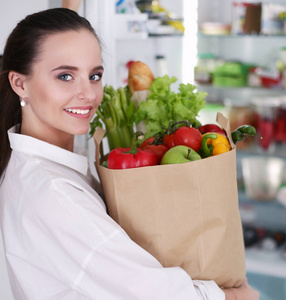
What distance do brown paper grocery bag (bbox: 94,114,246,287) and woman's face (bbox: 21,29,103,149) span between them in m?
0.14

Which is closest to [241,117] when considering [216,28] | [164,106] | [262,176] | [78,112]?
[262,176]

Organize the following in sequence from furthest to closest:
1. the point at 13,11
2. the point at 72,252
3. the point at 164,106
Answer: the point at 13,11 → the point at 164,106 → the point at 72,252

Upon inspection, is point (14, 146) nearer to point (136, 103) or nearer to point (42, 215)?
point (42, 215)

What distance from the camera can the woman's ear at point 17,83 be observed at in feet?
3.66

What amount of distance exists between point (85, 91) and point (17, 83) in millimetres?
181

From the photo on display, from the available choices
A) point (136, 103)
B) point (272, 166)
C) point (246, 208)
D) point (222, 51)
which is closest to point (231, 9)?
point (222, 51)

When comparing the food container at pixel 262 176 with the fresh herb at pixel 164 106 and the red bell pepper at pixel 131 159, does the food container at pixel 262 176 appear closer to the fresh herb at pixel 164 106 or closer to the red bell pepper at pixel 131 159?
the fresh herb at pixel 164 106

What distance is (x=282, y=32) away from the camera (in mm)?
2789

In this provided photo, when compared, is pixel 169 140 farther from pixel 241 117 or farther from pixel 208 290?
pixel 241 117

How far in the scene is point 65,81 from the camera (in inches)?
41.8

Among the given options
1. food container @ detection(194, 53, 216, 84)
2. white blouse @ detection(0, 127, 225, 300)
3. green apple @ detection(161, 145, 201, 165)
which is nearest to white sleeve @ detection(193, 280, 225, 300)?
white blouse @ detection(0, 127, 225, 300)

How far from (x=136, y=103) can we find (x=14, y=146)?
14.9 inches

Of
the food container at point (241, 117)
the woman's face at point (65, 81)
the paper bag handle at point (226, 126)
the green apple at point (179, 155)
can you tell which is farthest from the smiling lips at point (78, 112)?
the food container at point (241, 117)

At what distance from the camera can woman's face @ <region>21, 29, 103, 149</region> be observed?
41.4 inches
